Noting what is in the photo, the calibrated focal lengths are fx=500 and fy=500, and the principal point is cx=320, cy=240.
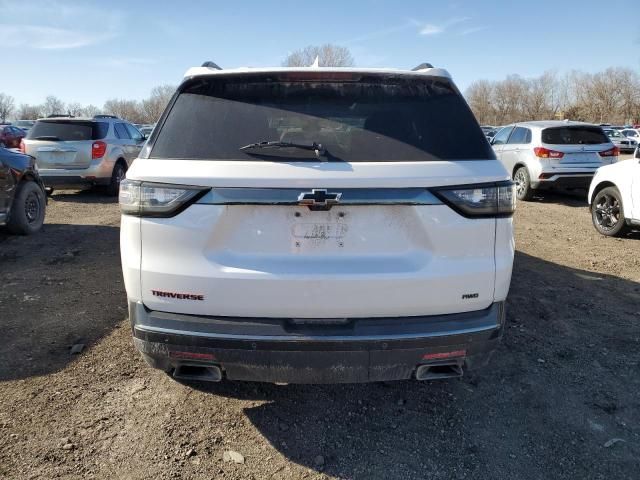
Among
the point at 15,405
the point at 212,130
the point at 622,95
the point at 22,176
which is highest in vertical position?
the point at 622,95

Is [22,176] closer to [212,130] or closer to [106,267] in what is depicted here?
[106,267]

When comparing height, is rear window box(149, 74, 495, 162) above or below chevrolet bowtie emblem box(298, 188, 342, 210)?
above

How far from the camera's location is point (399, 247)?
227 centimetres

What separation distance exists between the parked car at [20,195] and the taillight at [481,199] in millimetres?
6710

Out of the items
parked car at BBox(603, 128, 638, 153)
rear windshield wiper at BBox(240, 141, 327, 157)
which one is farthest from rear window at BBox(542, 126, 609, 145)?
parked car at BBox(603, 128, 638, 153)

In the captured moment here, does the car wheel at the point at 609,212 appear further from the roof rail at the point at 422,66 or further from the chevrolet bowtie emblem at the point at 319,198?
the chevrolet bowtie emblem at the point at 319,198

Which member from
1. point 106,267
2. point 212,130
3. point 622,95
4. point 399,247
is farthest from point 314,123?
point 622,95

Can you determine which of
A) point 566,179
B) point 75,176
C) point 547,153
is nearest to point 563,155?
point 547,153

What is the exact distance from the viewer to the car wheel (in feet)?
→ 25.1

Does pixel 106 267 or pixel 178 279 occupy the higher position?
pixel 178 279

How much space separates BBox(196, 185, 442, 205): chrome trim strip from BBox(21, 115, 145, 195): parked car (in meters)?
10.0

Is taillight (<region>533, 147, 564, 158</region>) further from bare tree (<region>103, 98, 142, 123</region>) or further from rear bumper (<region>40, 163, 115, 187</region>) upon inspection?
bare tree (<region>103, 98, 142, 123</region>)

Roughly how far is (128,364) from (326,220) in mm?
2145

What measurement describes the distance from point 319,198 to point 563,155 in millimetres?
10525
